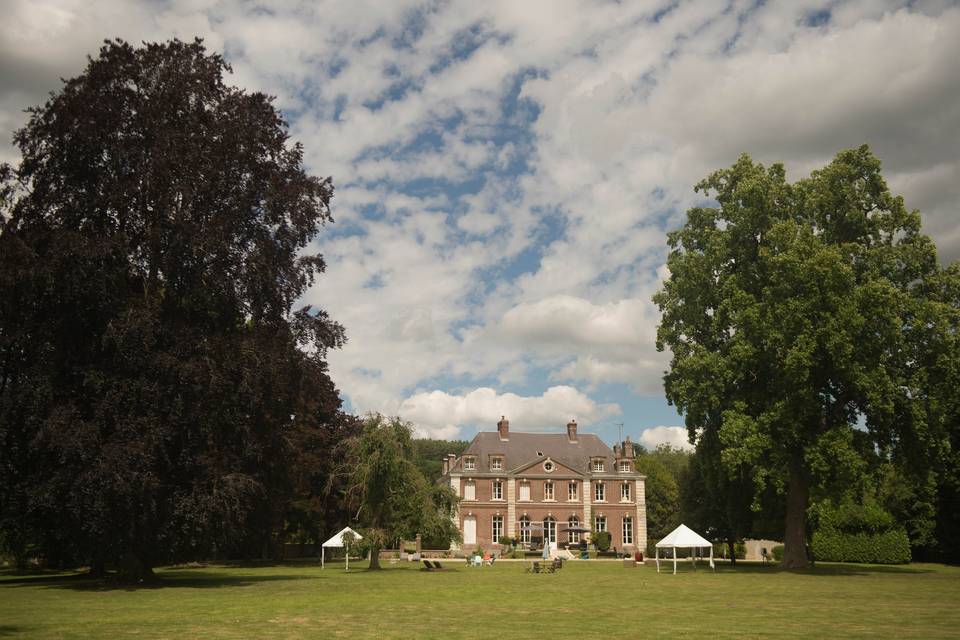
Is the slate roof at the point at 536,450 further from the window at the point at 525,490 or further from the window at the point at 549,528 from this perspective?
the window at the point at 549,528

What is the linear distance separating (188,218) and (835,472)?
2346cm

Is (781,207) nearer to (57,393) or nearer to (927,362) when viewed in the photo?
(927,362)

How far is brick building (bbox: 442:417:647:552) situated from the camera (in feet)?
207

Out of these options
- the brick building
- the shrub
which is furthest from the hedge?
the brick building

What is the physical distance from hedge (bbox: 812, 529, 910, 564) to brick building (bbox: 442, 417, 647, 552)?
21.4 m

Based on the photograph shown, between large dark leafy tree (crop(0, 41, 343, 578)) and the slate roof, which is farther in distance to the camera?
the slate roof

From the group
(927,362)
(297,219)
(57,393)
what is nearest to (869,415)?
(927,362)

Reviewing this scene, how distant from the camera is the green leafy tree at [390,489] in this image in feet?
112

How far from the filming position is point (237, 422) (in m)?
24.7

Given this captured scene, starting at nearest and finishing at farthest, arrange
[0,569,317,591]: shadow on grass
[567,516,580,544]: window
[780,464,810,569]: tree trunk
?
[0,569,317,591]: shadow on grass < [780,464,810,569]: tree trunk < [567,516,580,544]: window

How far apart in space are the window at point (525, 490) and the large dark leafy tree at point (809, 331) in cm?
3134

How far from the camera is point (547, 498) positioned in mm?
63812

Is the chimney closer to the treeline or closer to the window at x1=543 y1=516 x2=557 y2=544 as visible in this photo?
the window at x1=543 y1=516 x2=557 y2=544

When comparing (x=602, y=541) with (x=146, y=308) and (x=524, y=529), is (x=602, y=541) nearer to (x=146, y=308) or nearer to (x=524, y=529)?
(x=524, y=529)
